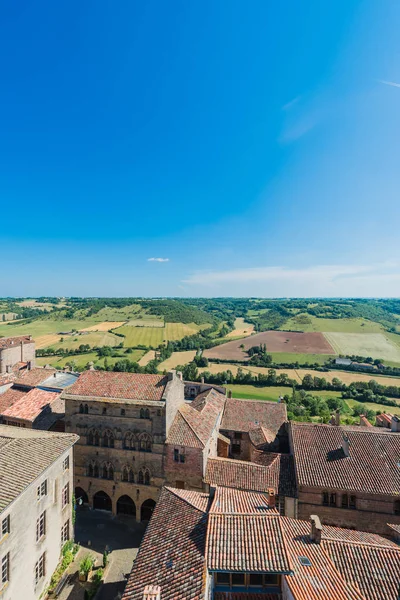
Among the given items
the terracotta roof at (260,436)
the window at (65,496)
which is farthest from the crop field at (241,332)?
the window at (65,496)

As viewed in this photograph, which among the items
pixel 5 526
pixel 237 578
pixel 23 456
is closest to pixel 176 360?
pixel 23 456

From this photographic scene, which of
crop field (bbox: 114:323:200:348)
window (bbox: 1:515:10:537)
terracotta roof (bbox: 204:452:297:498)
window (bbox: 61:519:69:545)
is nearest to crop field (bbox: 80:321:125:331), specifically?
crop field (bbox: 114:323:200:348)

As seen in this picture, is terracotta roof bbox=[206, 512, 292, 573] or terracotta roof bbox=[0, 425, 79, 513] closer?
terracotta roof bbox=[206, 512, 292, 573]

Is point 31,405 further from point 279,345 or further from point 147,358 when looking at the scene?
point 279,345

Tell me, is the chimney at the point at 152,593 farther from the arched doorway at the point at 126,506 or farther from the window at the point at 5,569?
the arched doorway at the point at 126,506

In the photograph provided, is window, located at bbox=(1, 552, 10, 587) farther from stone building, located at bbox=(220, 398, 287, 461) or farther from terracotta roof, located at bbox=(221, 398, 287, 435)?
terracotta roof, located at bbox=(221, 398, 287, 435)

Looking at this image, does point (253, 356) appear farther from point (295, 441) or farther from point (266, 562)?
point (266, 562)

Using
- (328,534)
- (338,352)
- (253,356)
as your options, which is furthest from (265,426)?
(338,352)
